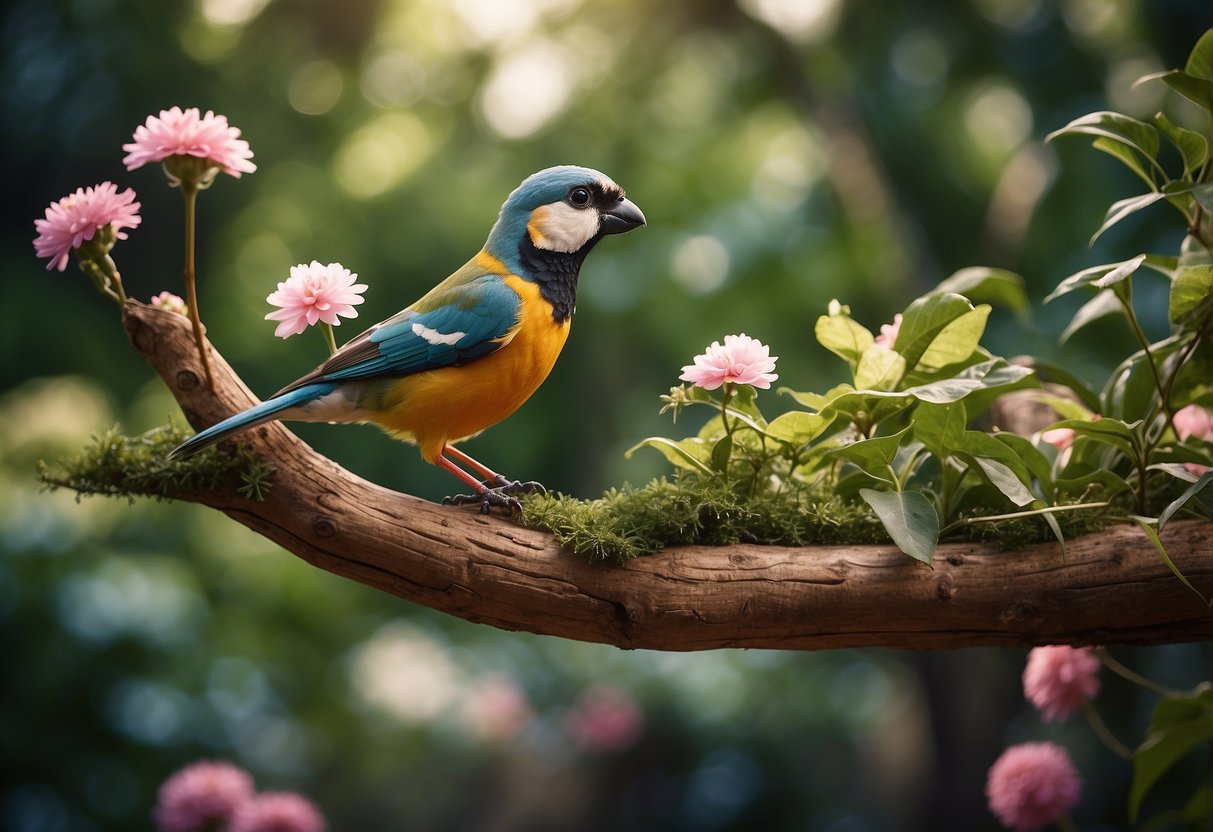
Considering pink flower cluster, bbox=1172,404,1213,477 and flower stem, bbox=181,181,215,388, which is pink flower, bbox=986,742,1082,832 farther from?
flower stem, bbox=181,181,215,388

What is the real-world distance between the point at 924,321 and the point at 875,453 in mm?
267

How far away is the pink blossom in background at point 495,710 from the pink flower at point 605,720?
0.59 ft

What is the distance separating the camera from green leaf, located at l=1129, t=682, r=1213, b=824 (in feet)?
5.00

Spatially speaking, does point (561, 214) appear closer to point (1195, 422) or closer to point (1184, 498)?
point (1184, 498)

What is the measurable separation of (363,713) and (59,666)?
97cm

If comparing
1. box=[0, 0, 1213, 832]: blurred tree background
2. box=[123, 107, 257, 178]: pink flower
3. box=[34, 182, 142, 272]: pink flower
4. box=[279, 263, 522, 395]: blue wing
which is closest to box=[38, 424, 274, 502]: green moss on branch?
box=[279, 263, 522, 395]: blue wing

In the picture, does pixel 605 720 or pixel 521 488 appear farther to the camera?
pixel 605 720

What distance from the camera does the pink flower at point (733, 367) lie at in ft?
4.46

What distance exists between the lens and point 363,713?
3.52 metres

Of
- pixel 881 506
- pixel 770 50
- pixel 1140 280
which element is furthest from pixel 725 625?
A: pixel 770 50

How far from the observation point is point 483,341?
153 cm

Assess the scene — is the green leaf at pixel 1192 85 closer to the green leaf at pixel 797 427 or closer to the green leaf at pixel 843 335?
the green leaf at pixel 843 335

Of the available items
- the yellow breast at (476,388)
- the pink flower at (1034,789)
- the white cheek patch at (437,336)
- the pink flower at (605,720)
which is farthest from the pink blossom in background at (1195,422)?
the pink flower at (605,720)

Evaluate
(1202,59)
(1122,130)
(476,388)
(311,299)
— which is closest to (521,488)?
(476,388)
